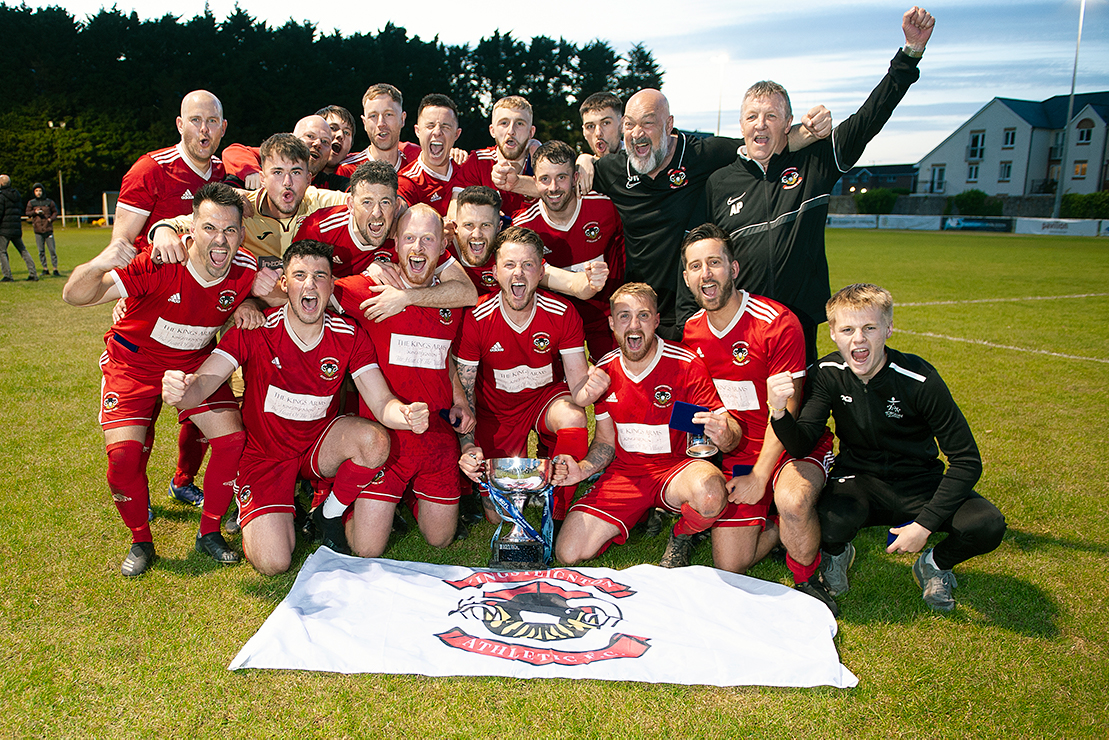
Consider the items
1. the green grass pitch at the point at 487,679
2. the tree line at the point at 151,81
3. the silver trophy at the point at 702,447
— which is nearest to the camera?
the green grass pitch at the point at 487,679

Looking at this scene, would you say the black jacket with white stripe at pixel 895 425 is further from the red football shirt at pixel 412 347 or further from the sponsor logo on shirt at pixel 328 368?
the sponsor logo on shirt at pixel 328 368

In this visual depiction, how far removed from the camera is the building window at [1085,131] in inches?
2069

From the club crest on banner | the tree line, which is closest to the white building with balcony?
the tree line

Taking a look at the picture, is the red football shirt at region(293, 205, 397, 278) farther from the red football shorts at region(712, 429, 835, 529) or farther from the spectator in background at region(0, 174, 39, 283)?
the spectator in background at region(0, 174, 39, 283)

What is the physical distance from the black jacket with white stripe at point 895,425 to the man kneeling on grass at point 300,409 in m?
2.01

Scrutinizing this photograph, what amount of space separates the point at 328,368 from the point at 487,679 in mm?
1940

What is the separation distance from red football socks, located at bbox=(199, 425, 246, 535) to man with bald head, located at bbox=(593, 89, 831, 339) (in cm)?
280

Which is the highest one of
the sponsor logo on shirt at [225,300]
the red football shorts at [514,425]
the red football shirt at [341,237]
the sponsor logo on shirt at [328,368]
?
the red football shirt at [341,237]

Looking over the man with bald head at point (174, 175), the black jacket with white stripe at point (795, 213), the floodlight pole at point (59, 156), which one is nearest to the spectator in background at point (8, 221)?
the man with bald head at point (174, 175)

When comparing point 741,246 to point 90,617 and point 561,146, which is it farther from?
point 90,617

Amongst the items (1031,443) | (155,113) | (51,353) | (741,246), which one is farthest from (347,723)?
(155,113)

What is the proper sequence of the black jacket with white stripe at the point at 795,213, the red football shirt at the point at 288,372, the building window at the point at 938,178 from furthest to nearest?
1. the building window at the point at 938,178
2. the black jacket with white stripe at the point at 795,213
3. the red football shirt at the point at 288,372

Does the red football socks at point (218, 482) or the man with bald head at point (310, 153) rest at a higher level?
the man with bald head at point (310, 153)

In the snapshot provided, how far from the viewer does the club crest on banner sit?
3016 millimetres
